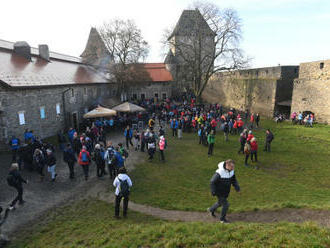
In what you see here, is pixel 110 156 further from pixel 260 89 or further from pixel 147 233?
pixel 260 89

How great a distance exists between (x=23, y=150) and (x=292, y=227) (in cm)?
1070

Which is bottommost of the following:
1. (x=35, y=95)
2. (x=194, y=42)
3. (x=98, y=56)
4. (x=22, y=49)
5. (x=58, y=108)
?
(x=58, y=108)

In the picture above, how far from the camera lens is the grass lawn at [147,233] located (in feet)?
13.6

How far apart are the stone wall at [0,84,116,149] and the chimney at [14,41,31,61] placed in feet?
16.2

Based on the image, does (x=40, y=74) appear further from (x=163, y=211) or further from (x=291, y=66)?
(x=291, y=66)

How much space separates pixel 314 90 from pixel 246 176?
1590 cm

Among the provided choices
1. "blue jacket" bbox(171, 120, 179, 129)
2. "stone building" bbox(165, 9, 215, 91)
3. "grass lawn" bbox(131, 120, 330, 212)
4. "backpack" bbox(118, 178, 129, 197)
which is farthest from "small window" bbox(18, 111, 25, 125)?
"stone building" bbox(165, 9, 215, 91)

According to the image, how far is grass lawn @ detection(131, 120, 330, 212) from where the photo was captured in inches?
285

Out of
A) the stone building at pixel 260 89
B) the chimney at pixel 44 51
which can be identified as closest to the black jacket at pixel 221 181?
the stone building at pixel 260 89

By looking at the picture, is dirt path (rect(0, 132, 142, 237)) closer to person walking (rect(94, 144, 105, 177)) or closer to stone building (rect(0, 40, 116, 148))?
person walking (rect(94, 144, 105, 177))

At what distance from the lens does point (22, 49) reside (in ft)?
63.5

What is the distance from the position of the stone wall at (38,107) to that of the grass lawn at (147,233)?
9.34m

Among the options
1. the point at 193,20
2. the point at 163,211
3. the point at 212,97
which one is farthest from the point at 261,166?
the point at 212,97

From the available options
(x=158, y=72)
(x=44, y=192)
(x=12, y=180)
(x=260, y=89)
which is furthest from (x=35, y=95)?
(x=158, y=72)
